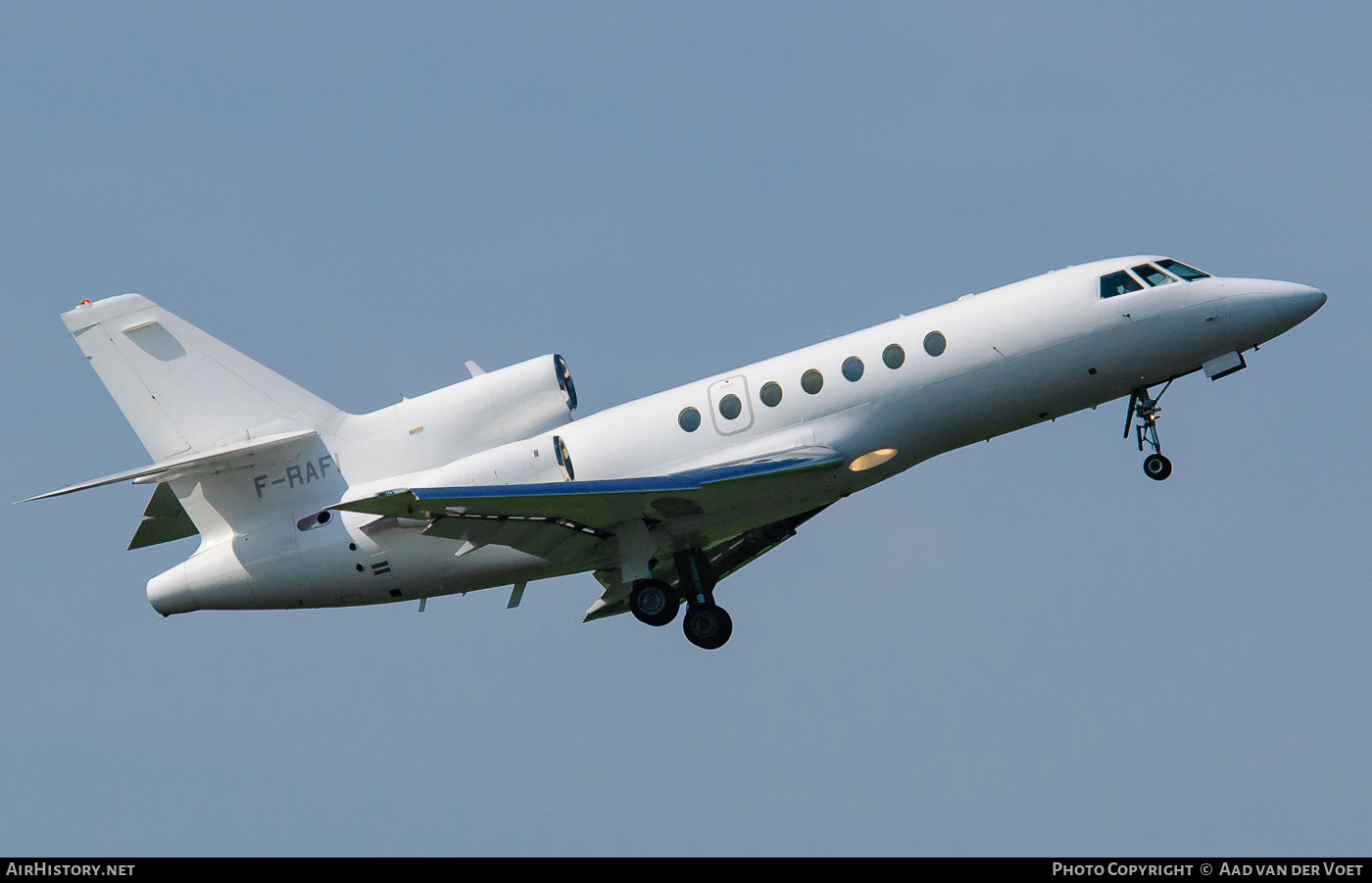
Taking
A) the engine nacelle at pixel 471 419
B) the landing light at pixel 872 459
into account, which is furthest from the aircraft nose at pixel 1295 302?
the engine nacelle at pixel 471 419

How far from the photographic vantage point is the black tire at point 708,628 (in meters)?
23.6

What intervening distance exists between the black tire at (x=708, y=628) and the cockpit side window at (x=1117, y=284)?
7063 mm

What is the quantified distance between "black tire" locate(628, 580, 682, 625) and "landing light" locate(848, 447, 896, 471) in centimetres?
315

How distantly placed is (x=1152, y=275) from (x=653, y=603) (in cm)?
821

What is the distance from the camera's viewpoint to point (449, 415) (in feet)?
76.3

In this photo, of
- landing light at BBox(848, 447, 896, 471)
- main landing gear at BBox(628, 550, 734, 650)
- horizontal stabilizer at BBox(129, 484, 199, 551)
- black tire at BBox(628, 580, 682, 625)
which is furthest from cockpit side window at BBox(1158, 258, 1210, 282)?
horizontal stabilizer at BBox(129, 484, 199, 551)

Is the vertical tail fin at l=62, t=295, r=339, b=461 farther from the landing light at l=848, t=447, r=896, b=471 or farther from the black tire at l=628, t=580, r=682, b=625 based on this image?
the landing light at l=848, t=447, r=896, b=471

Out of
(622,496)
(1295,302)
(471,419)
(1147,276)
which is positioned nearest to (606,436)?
(622,496)

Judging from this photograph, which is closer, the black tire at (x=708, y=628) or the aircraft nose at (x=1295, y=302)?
the aircraft nose at (x=1295, y=302)

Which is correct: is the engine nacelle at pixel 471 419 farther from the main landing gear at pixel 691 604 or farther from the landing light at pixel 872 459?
A: the landing light at pixel 872 459

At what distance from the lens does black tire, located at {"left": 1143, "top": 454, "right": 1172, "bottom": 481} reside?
74.6ft

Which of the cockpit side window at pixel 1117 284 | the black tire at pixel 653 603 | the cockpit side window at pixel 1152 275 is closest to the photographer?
the cockpit side window at pixel 1117 284

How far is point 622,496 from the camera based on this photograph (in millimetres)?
21000

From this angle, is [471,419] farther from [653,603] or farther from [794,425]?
[794,425]
